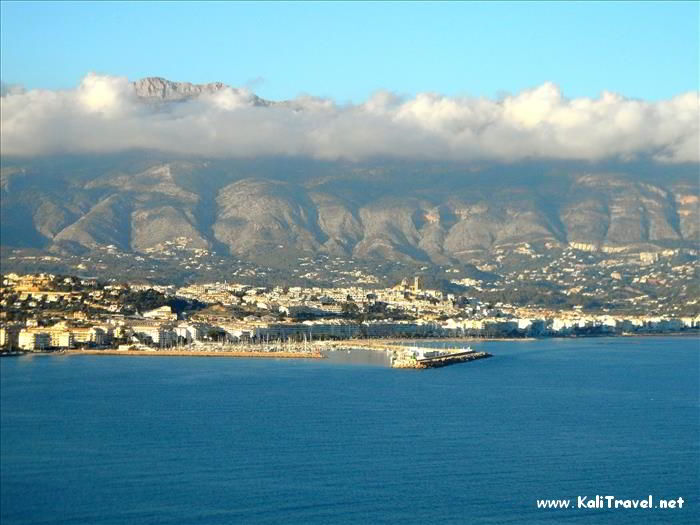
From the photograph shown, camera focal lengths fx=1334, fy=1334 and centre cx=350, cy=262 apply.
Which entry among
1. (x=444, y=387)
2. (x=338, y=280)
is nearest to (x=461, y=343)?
(x=444, y=387)

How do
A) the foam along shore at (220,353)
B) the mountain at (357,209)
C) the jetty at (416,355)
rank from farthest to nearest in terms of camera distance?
the mountain at (357,209) → the jetty at (416,355) → the foam along shore at (220,353)

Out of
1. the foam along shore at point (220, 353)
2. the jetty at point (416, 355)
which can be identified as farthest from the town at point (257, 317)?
the jetty at point (416, 355)

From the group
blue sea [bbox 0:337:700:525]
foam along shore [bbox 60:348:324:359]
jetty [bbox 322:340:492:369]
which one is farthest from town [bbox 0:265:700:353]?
jetty [bbox 322:340:492:369]

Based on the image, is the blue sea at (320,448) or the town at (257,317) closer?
the blue sea at (320,448)

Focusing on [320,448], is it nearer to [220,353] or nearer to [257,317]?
[220,353]

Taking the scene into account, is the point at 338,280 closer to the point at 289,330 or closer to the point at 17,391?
the point at 289,330

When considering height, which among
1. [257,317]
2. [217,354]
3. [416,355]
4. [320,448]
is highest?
[257,317]

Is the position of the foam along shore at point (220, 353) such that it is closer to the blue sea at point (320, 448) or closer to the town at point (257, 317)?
the town at point (257, 317)

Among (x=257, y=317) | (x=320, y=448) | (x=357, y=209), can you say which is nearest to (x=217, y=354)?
(x=257, y=317)
